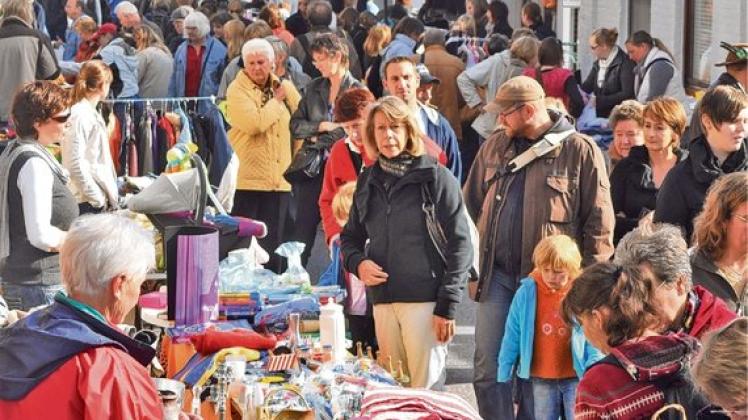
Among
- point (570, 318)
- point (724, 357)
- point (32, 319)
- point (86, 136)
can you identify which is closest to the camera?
point (724, 357)

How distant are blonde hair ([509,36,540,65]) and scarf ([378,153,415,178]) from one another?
7.41m

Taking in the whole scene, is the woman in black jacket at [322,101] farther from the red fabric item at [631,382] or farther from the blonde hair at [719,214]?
the red fabric item at [631,382]

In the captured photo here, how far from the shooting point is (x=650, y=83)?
1387 cm

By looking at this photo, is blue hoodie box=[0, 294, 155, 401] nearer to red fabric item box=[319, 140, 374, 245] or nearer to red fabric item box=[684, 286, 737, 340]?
red fabric item box=[684, 286, 737, 340]

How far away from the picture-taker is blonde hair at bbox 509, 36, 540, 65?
15.0 metres

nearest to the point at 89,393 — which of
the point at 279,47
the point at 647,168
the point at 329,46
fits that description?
the point at 647,168

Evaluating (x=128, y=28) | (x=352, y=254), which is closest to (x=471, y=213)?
(x=352, y=254)

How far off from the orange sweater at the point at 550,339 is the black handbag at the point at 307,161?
3.57 metres

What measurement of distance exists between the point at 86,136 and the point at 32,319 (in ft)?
17.9

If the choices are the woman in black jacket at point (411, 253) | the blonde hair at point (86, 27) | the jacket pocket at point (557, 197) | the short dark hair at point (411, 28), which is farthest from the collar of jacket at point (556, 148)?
the blonde hair at point (86, 27)

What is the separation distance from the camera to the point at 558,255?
7.52 meters

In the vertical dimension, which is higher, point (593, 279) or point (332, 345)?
point (593, 279)

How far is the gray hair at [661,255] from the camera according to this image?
5.52 metres

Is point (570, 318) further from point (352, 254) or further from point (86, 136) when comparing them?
point (86, 136)
